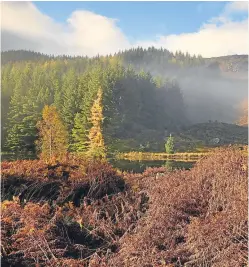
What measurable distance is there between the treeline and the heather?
30.5m

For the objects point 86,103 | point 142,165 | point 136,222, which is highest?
point 86,103

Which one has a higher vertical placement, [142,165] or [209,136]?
[142,165]

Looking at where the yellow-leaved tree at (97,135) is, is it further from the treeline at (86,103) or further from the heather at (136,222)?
the heather at (136,222)

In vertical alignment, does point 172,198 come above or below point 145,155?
above

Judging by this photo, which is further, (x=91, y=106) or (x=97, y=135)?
(x=91, y=106)

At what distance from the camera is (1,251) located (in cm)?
784

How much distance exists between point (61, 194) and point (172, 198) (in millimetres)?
4140

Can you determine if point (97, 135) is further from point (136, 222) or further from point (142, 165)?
point (136, 222)

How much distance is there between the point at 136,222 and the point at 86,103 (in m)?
42.6

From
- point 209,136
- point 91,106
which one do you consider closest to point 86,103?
point 91,106

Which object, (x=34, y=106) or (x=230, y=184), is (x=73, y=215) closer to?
(x=230, y=184)

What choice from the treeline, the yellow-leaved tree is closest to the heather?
the yellow-leaved tree

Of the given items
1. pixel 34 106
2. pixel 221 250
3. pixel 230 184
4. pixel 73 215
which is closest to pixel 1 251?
pixel 73 215

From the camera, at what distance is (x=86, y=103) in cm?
5106
